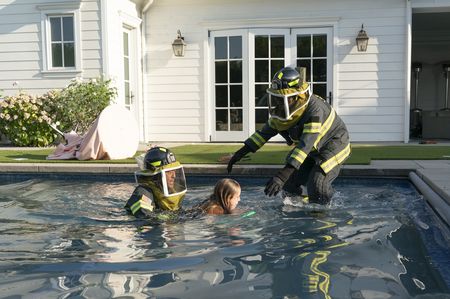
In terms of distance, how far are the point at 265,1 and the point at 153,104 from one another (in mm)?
3694

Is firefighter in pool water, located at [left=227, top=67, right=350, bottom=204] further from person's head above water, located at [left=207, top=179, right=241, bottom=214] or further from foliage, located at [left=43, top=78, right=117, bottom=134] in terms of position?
foliage, located at [left=43, top=78, right=117, bottom=134]

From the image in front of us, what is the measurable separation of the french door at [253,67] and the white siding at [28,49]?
Result: 9.47 feet

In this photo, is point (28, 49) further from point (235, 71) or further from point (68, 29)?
→ point (235, 71)

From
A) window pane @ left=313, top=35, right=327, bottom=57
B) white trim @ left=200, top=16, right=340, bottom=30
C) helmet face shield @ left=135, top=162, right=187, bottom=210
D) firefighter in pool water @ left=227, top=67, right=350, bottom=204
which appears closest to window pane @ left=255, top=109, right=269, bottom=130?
window pane @ left=313, top=35, right=327, bottom=57

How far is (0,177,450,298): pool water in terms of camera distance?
3.01m

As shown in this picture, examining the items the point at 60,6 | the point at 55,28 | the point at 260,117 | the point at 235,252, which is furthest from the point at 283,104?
the point at 55,28

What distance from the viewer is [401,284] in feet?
9.93

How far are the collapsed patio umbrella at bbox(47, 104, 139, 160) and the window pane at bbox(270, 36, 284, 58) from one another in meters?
4.34

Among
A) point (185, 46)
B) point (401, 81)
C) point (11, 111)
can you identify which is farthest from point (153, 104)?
point (401, 81)

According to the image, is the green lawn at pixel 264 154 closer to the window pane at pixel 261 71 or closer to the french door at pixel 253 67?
the french door at pixel 253 67

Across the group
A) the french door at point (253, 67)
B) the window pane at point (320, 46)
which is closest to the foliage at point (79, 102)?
the french door at point (253, 67)

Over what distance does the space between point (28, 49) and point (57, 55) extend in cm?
71

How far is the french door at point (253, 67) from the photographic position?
12.1 meters

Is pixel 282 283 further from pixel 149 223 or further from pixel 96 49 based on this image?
pixel 96 49
